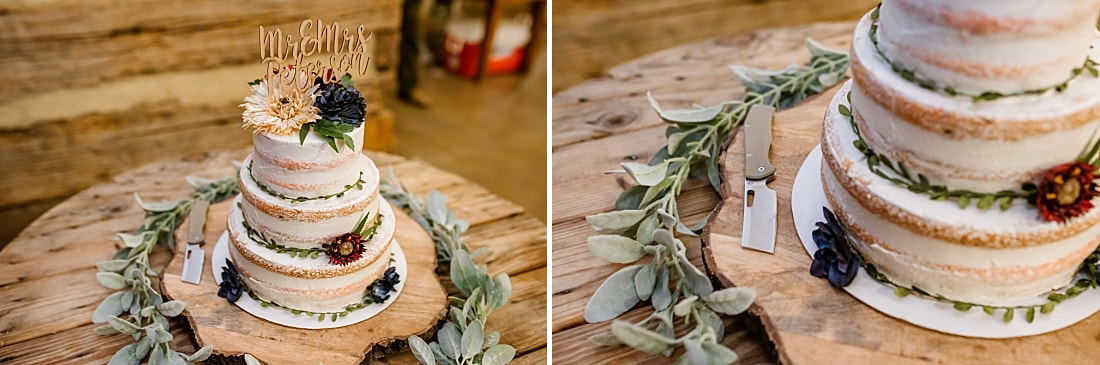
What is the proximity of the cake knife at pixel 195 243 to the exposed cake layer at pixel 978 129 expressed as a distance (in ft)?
3.71

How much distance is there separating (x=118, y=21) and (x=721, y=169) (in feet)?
6.58

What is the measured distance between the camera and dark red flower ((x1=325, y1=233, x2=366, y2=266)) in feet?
4.61

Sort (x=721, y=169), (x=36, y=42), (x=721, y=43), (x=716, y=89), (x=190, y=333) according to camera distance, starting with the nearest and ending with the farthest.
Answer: (x=190, y=333)
(x=721, y=169)
(x=716, y=89)
(x=721, y=43)
(x=36, y=42)

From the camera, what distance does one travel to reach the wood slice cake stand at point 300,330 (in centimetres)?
134

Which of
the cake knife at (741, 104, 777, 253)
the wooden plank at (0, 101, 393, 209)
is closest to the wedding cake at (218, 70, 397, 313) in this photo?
the cake knife at (741, 104, 777, 253)

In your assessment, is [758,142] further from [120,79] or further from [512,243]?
[120,79]

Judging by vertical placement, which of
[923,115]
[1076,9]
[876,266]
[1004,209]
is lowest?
[876,266]

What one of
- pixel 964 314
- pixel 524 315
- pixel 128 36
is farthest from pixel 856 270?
pixel 128 36

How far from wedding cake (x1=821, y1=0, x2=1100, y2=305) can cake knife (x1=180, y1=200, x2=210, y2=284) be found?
107 centimetres

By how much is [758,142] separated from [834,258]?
379 mm

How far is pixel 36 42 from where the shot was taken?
2.57 metres

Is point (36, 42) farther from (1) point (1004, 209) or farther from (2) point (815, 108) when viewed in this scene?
(1) point (1004, 209)

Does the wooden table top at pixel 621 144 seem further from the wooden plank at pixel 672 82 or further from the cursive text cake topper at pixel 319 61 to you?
the cursive text cake topper at pixel 319 61

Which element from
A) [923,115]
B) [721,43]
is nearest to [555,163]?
[721,43]
